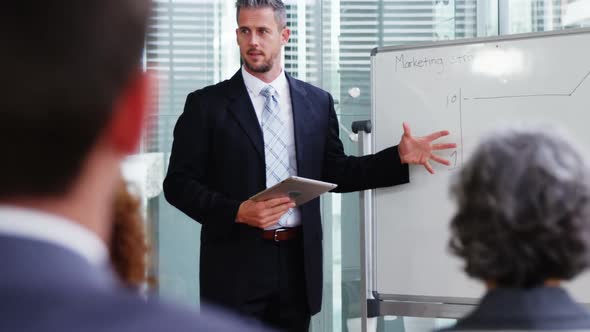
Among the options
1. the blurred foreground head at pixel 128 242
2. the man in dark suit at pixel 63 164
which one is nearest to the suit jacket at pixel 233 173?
the blurred foreground head at pixel 128 242

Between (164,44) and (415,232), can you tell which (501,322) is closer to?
(415,232)

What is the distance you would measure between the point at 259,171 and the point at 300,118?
24cm

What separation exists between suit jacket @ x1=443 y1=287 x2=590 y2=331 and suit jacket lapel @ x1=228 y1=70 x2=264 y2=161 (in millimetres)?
1919

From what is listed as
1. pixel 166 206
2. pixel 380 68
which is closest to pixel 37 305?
pixel 380 68

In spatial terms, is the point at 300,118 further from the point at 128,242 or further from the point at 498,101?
the point at 128,242

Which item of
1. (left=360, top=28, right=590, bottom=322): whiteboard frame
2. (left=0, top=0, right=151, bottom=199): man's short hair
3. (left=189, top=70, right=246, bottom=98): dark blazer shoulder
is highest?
(left=189, top=70, right=246, bottom=98): dark blazer shoulder

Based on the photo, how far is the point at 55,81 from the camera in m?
0.43

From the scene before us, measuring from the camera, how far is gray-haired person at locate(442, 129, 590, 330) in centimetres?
91

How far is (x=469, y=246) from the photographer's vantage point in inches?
38.2

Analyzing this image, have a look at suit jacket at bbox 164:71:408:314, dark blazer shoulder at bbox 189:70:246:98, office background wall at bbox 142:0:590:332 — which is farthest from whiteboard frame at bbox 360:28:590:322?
office background wall at bbox 142:0:590:332

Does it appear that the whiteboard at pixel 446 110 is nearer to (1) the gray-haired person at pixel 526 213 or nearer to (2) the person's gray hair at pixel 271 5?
(2) the person's gray hair at pixel 271 5

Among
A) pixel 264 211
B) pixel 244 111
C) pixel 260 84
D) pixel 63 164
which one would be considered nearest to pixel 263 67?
pixel 260 84

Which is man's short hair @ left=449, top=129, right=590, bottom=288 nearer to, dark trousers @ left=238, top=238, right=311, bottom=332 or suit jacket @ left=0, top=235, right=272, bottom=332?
suit jacket @ left=0, top=235, right=272, bottom=332

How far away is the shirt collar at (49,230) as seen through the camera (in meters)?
0.42
